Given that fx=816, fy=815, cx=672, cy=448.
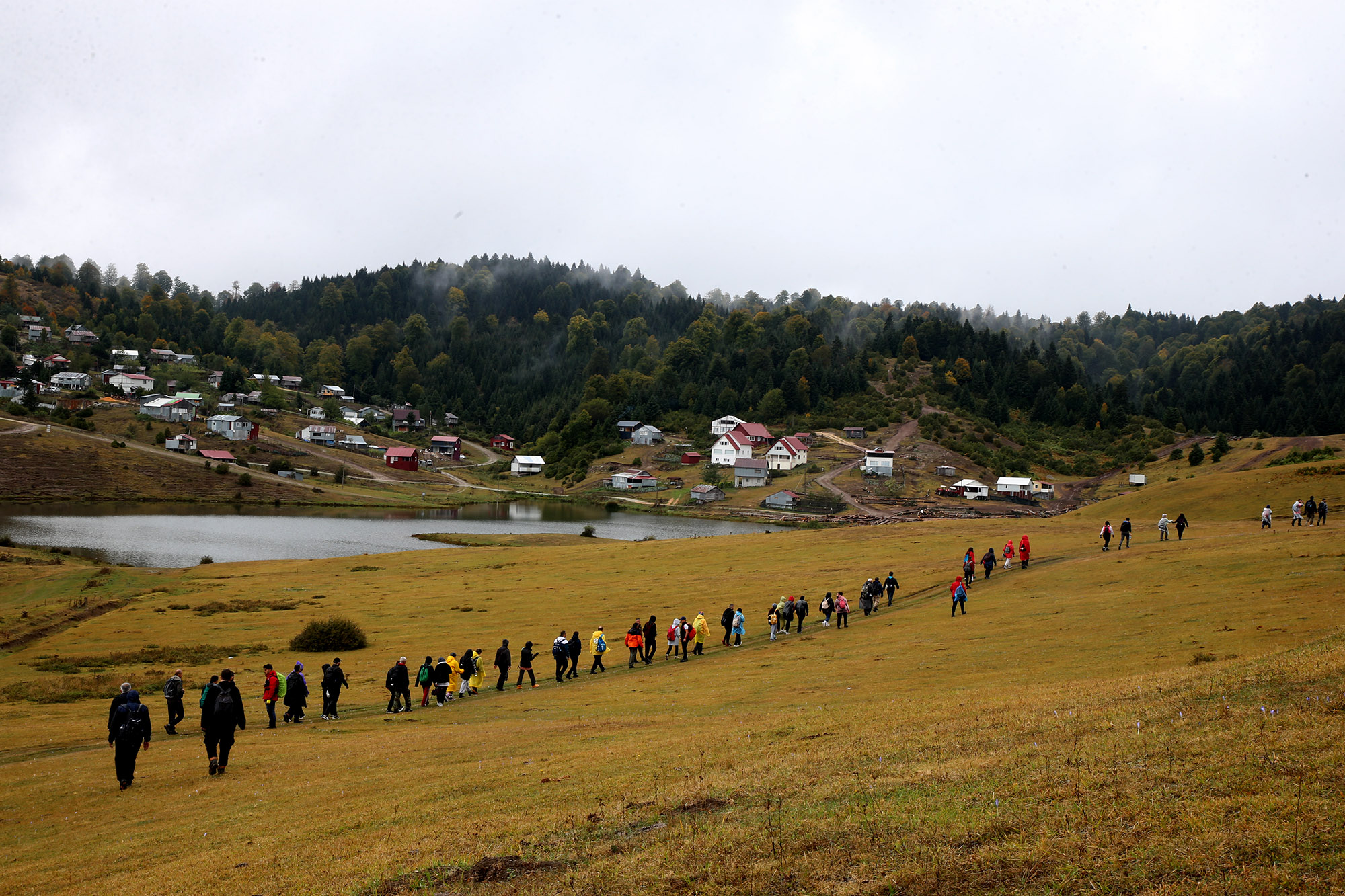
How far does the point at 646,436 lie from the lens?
19450cm

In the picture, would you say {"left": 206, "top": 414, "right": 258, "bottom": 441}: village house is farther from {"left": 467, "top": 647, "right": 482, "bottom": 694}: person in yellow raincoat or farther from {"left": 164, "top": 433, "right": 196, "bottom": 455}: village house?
{"left": 467, "top": 647, "right": 482, "bottom": 694}: person in yellow raincoat

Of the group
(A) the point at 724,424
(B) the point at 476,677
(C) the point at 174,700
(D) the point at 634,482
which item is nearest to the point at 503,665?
(B) the point at 476,677

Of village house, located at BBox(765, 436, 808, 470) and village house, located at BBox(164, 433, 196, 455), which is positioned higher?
village house, located at BBox(164, 433, 196, 455)

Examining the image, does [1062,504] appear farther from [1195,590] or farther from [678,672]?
[678,672]

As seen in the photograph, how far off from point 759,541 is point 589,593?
82.4 ft

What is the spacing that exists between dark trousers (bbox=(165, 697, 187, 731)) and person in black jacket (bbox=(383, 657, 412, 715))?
584 cm

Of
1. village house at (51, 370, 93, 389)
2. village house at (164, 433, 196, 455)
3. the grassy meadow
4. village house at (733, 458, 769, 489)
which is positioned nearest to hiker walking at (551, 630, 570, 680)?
the grassy meadow

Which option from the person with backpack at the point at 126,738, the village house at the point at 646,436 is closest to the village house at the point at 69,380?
the village house at the point at 646,436

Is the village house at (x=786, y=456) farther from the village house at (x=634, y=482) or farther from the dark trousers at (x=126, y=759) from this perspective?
the dark trousers at (x=126, y=759)

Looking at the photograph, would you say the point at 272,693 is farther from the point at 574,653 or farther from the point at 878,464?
the point at 878,464

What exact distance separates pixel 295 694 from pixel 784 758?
17089 mm

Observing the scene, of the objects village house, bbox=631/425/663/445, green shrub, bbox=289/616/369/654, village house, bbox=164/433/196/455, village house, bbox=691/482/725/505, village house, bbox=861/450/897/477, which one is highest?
village house, bbox=631/425/663/445

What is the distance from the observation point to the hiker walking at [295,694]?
25.4 m

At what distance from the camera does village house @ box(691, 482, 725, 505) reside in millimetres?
147625
